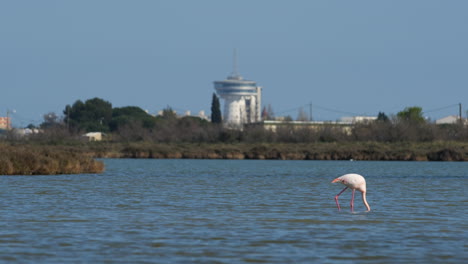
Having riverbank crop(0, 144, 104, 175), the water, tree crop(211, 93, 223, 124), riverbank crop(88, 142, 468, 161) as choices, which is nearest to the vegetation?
riverbank crop(88, 142, 468, 161)

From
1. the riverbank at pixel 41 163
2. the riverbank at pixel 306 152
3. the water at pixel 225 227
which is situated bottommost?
the water at pixel 225 227

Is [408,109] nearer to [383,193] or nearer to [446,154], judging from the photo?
[446,154]

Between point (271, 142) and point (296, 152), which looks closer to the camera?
point (296, 152)

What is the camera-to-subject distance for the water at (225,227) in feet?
53.9

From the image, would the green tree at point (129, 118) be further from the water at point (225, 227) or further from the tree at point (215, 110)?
the water at point (225, 227)

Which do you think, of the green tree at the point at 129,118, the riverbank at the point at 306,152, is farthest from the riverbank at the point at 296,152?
the green tree at the point at 129,118

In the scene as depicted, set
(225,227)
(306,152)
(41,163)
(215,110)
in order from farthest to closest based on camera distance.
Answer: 1. (215,110)
2. (306,152)
3. (41,163)
4. (225,227)

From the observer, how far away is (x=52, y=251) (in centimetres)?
1667

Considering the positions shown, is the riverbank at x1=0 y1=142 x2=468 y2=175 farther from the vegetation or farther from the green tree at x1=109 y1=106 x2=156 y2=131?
the green tree at x1=109 y1=106 x2=156 y2=131

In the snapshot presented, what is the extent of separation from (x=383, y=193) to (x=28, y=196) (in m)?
13.5

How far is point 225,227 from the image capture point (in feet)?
69.5

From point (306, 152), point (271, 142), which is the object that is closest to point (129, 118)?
point (271, 142)

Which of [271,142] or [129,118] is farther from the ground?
[129,118]

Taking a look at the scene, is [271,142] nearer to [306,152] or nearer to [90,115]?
[306,152]
